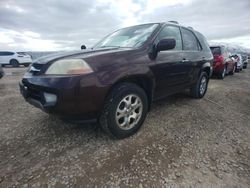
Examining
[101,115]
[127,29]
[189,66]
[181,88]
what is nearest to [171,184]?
[101,115]

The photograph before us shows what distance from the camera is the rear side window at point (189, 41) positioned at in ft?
12.5

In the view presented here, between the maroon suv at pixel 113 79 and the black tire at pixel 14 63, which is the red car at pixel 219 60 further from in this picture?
the black tire at pixel 14 63

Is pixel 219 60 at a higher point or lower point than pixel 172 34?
lower

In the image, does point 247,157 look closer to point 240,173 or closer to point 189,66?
point 240,173

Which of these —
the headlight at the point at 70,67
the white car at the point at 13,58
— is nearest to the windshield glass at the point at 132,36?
the headlight at the point at 70,67

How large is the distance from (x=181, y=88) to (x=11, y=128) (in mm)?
3198

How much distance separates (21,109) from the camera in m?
3.88

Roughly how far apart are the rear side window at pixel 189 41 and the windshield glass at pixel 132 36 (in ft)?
3.10

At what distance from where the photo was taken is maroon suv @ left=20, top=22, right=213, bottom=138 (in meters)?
2.12

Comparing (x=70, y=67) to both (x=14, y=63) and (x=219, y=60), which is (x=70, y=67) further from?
(x=14, y=63)

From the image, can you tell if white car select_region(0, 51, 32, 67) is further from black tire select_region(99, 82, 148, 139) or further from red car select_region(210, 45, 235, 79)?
black tire select_region(99, 82, 148, 139)

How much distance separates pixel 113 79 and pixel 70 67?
1.74 ft

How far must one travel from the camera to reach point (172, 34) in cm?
344

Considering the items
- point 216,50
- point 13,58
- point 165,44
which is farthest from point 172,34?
point 13,58
